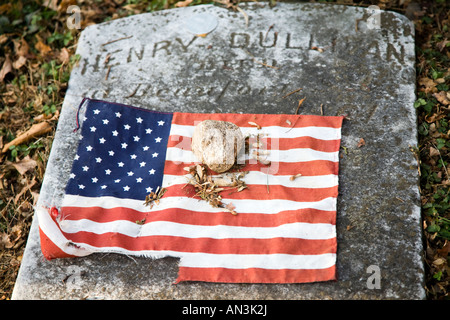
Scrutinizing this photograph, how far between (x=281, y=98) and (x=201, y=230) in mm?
1183

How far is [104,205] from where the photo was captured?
2.74 m

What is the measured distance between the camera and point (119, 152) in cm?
300

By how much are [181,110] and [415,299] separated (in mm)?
1921

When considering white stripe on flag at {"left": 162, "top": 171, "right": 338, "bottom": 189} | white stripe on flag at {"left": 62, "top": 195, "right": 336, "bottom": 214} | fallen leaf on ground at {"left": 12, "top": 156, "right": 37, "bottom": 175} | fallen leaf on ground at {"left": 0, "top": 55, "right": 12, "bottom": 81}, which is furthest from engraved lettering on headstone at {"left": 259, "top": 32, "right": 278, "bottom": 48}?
fallen leaf on ground at {"left": 0, "top": 55, "right": 12, "bottom": 81}

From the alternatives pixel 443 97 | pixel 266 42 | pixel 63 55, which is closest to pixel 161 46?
pixel 266 42

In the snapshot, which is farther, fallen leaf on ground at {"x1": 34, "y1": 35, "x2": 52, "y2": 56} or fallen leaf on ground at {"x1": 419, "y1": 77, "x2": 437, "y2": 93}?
fallen leaf on ground at {"x1": 34, "y1": 35, "x2": 52, "y2": 56}

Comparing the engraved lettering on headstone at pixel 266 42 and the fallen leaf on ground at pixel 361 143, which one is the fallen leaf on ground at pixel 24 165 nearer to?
the engraved lettering on headstone at pixel 266 42

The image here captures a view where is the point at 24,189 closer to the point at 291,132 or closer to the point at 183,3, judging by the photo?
the point at 291,132

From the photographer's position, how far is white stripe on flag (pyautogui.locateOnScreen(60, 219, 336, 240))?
2523 millimetres

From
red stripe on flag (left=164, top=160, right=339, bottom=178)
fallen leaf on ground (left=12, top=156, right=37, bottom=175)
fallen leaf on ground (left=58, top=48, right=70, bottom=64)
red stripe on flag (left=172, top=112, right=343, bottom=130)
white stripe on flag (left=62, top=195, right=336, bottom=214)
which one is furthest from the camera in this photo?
fallen leaf on ground (left=58, top=48, right=70, bottom=64)

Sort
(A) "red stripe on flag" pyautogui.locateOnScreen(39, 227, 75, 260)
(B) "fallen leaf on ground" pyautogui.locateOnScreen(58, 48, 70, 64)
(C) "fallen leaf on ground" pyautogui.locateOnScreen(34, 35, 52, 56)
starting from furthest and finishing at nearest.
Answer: (C) "fallen leaf on ground" pyautogui.locateOnScreen(34, 35, 52, 56)
(B) "fallen leaf on ground" pyautogui.locateOnScreen(58, 48, 70, 64)
(A) "red stripe on flag" pyautogui.locateOnScreen(39, 227, 75, 260)

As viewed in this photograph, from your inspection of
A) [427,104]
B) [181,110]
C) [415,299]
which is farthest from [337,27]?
[415,299]

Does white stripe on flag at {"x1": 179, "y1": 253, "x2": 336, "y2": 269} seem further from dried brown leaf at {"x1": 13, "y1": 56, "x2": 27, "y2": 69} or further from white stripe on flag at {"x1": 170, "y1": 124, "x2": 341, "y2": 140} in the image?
Answer: dried brown leaf at {"x1": 13, "y1": 56, "x2": 27, "y2": 69}
